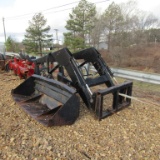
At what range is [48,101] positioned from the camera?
3619 millimetres

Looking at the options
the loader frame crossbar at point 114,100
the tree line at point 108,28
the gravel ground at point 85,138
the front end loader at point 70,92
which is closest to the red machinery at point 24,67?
the front end loader at point 70,92

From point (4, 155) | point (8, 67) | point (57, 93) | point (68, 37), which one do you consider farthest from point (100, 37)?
point (4, 155)

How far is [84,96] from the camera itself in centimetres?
325

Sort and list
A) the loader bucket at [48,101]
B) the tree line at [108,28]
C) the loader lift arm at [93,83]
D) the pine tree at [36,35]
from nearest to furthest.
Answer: the loader bucket at [48,101] < the loader lift arm at [93,83] < the tree line at [108,28] < the pine tree at [36,35]

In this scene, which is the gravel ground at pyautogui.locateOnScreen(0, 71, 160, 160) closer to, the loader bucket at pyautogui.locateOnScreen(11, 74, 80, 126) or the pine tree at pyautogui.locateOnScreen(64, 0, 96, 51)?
the loader bucket at pyautogui.locateOnScreen(11, 74, 80, 126)

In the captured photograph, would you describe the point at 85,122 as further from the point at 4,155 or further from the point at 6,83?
the point at 6,83

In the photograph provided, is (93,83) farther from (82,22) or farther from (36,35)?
(36,35)

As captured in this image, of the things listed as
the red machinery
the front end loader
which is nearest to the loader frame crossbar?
the front end loader

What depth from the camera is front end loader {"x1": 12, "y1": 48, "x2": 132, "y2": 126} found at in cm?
290

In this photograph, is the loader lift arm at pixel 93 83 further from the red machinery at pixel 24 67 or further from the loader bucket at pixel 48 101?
the red machinery at pixel 24 67

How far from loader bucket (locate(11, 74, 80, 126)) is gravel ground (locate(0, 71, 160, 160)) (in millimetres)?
135

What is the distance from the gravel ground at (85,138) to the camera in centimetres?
223

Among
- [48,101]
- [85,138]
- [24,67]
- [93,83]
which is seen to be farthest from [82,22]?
[85,138]

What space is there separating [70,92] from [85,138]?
798 millimetres
